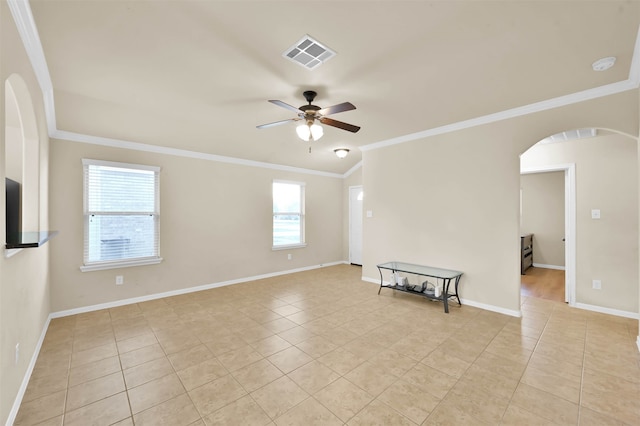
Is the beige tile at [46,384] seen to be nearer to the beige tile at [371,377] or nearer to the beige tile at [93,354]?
the beige tile at [93,354]

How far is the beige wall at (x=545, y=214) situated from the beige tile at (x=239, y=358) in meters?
7.57

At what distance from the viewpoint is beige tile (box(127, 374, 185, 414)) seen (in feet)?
6.67

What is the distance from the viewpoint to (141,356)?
2.71 metres

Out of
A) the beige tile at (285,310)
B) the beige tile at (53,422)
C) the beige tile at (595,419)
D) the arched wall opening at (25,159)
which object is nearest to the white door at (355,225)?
the beige tile at (285,310)

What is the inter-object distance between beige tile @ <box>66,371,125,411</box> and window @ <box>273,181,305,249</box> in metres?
3.85

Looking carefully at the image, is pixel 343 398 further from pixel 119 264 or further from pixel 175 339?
pixel 119 264

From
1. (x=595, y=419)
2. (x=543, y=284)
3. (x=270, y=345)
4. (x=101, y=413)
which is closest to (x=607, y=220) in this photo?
(x=543, y=284)

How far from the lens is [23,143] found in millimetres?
2699

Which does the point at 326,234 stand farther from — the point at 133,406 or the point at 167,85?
the point at 133,406

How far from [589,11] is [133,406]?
4.44 m

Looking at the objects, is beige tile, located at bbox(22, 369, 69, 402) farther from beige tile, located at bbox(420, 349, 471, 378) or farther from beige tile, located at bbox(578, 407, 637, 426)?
beige tile, located at bbox(578, 407, 637, 426)

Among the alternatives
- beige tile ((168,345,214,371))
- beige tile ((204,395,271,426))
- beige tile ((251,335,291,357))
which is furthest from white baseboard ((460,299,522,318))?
beige tile ((168,345,214,371))

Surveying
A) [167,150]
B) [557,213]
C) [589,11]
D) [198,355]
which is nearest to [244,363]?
[198,355]

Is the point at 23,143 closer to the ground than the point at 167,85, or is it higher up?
closer to the ground
